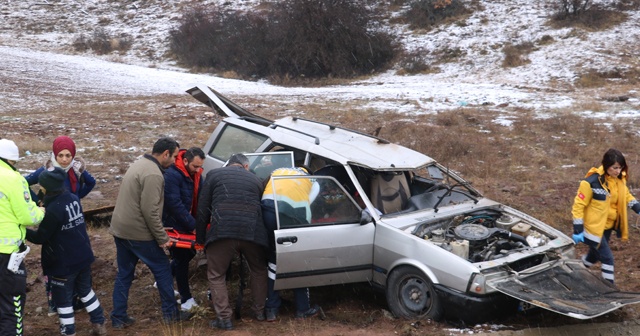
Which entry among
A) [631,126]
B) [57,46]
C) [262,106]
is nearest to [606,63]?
[631,126]

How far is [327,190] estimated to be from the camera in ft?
19.1

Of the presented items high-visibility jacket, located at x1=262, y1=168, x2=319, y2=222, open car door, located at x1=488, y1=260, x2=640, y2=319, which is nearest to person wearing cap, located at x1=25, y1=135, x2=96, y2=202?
high-visibility jacket, located at x1=262, y1=168, x2=319, y2=222

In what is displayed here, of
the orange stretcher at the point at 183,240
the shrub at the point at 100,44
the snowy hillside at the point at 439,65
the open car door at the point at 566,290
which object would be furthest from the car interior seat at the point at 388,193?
the shrub at the point at 100,44

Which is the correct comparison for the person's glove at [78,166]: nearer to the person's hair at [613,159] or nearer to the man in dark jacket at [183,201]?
the man in dark jacket at [183,201]

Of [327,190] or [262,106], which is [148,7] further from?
[327,190]

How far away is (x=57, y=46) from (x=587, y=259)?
30.8m

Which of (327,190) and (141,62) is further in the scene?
(141,62)

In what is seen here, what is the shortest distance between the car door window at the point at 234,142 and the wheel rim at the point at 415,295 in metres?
2.48

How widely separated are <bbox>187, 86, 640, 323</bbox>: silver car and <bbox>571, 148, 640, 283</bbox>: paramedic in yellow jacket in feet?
0.84

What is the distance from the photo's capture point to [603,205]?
5801 millimetres

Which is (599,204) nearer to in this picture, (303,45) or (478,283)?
(478,283)

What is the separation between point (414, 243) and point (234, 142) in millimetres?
2836

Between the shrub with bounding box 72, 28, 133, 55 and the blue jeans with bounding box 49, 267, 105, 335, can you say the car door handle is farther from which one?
the shrub with bounding box 72, 28, 133, 55

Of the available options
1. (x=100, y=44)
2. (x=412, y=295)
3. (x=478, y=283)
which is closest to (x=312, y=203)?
(x=412, y=295)
